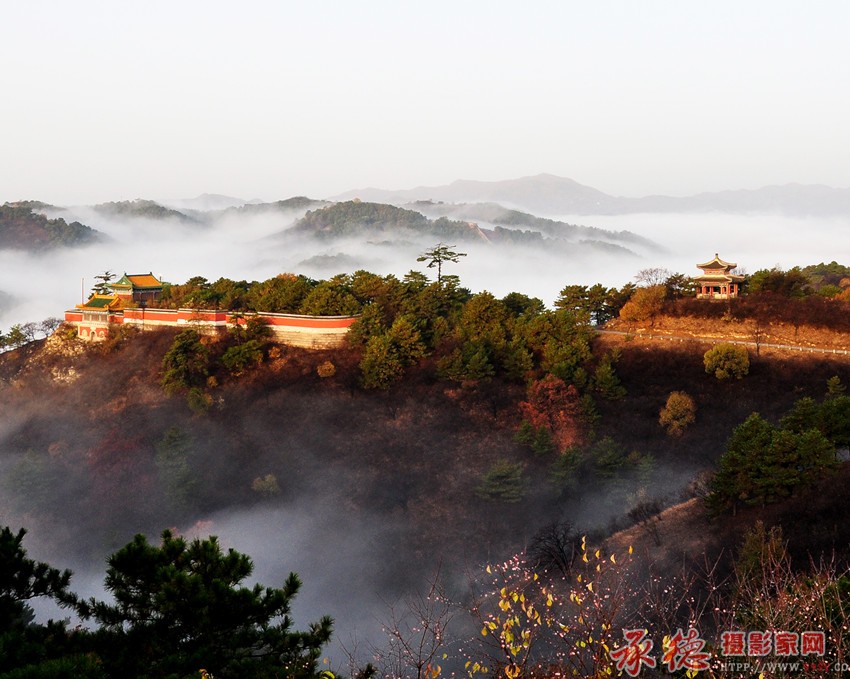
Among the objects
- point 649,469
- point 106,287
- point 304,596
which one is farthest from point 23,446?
point 649,469

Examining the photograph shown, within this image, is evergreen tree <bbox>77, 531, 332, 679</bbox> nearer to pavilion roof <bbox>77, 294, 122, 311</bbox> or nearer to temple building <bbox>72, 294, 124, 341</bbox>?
temple building <bbox>72, 294, 124, 341</bbox>

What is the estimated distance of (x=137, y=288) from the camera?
53594 millimetres

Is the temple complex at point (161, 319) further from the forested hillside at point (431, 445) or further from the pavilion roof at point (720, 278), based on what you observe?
the pavilion roof at point (720, 278)

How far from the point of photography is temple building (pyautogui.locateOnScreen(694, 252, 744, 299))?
45562mm

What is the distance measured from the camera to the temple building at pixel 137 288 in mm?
52938

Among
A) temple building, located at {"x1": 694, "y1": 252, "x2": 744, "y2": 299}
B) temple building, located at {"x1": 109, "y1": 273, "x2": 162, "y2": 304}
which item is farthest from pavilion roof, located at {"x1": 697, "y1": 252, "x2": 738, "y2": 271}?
temple building, located at {"x1": 109, "y1": 273, "x2": 162, "y2": 304}

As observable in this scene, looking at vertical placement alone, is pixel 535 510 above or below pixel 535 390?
below

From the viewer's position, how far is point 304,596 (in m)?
31.4

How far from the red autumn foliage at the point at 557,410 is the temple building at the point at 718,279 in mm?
11191

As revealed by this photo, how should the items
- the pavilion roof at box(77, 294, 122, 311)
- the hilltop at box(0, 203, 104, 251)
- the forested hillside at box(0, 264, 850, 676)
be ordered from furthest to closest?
the hilltop at box(0, 203, 104, 251)
the pavilion roof at box(77, 294, 122, 311)
the forested hillside at box(0, 264, 850, 676)

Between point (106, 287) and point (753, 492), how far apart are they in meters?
40.4

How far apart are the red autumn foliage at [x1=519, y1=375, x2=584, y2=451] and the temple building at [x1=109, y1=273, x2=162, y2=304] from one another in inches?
1017

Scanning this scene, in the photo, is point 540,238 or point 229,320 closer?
point 229,320

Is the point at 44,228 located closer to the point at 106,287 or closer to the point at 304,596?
the point at 106,287
